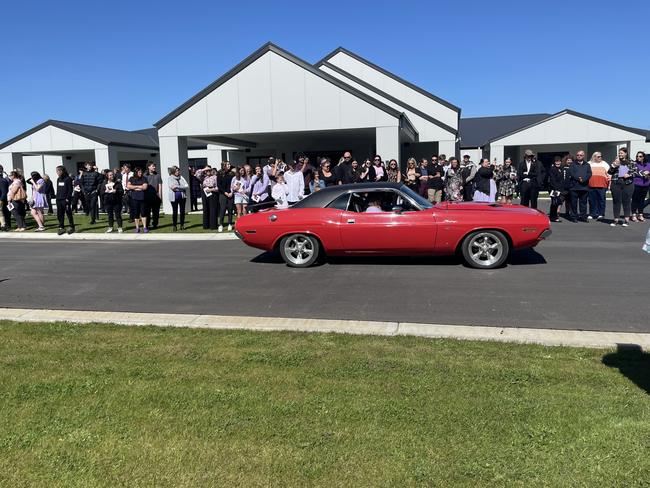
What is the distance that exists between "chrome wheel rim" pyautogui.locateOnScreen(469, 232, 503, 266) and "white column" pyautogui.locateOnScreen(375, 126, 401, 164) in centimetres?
996

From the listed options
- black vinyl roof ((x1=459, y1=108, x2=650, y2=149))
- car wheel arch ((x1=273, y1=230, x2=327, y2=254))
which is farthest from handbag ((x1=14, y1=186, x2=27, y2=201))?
black vinyl roof ((x1=459, y1=108, x2=650, y2=149))

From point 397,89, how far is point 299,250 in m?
23.4

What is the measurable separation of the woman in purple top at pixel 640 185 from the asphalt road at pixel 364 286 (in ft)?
9.44

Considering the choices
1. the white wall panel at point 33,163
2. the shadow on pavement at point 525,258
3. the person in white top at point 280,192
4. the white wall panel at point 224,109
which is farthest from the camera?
the white wall panel at point 33,163

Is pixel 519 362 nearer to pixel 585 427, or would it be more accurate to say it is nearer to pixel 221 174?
pixel 585 427

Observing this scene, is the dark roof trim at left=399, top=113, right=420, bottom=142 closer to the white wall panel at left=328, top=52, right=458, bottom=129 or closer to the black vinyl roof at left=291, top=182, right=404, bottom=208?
the white wall panel at left=328, top=52, right=458, bottom=129

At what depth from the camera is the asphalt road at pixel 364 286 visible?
603 centimetres

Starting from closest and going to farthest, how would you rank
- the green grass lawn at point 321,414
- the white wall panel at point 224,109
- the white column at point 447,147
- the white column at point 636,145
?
1. the green grass lawn at point 321,414
2. the white wall panel at point 224,109
3. the white column at point 447,147
4. the white column at point 636,145

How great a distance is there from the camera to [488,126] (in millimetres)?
40594

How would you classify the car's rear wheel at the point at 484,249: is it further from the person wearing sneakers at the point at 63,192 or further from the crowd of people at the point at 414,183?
the person wearing sneakers at the point at 63,192

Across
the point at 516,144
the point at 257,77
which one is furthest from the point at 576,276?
the point at 516,144

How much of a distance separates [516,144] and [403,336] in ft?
100

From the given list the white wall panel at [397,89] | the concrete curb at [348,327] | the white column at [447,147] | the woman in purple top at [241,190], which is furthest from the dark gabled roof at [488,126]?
the concrete curb at [348,327]

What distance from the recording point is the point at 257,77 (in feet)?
60.5
